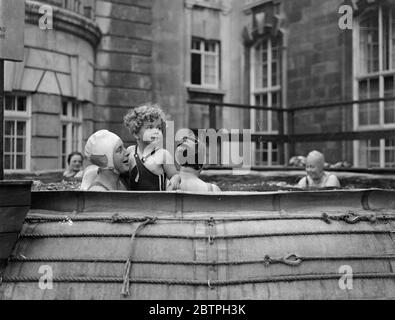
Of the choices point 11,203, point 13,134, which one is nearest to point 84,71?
point 13,134

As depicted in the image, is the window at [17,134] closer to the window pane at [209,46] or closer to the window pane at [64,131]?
the window pane at [64,131]

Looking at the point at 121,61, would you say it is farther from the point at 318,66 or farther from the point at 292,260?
the point at 292,260

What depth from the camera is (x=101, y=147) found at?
3.33 m

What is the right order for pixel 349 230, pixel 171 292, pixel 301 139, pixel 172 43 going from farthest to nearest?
pixel 172 43, pixel 301 139, pixel 349 230, pixel 171 292

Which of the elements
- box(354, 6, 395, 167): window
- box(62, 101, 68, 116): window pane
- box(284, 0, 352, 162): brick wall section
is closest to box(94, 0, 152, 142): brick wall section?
box(62, 101, 68, 116): window pane

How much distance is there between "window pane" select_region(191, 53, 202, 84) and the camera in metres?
18.3

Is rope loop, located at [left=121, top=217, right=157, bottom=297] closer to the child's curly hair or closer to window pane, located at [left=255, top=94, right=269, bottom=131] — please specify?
the child's curly hair

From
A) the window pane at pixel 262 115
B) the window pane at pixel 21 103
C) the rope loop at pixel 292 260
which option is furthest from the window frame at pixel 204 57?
the rope loop at pixel 292 260

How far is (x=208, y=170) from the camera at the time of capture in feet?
29.8

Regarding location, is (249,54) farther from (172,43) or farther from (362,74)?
(362,74)

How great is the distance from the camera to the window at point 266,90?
1665 cm

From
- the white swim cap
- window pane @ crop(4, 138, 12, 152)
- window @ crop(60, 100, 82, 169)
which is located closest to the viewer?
the white swim cap

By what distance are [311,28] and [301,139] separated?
5.02 m

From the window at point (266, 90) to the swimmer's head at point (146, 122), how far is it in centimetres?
1260
